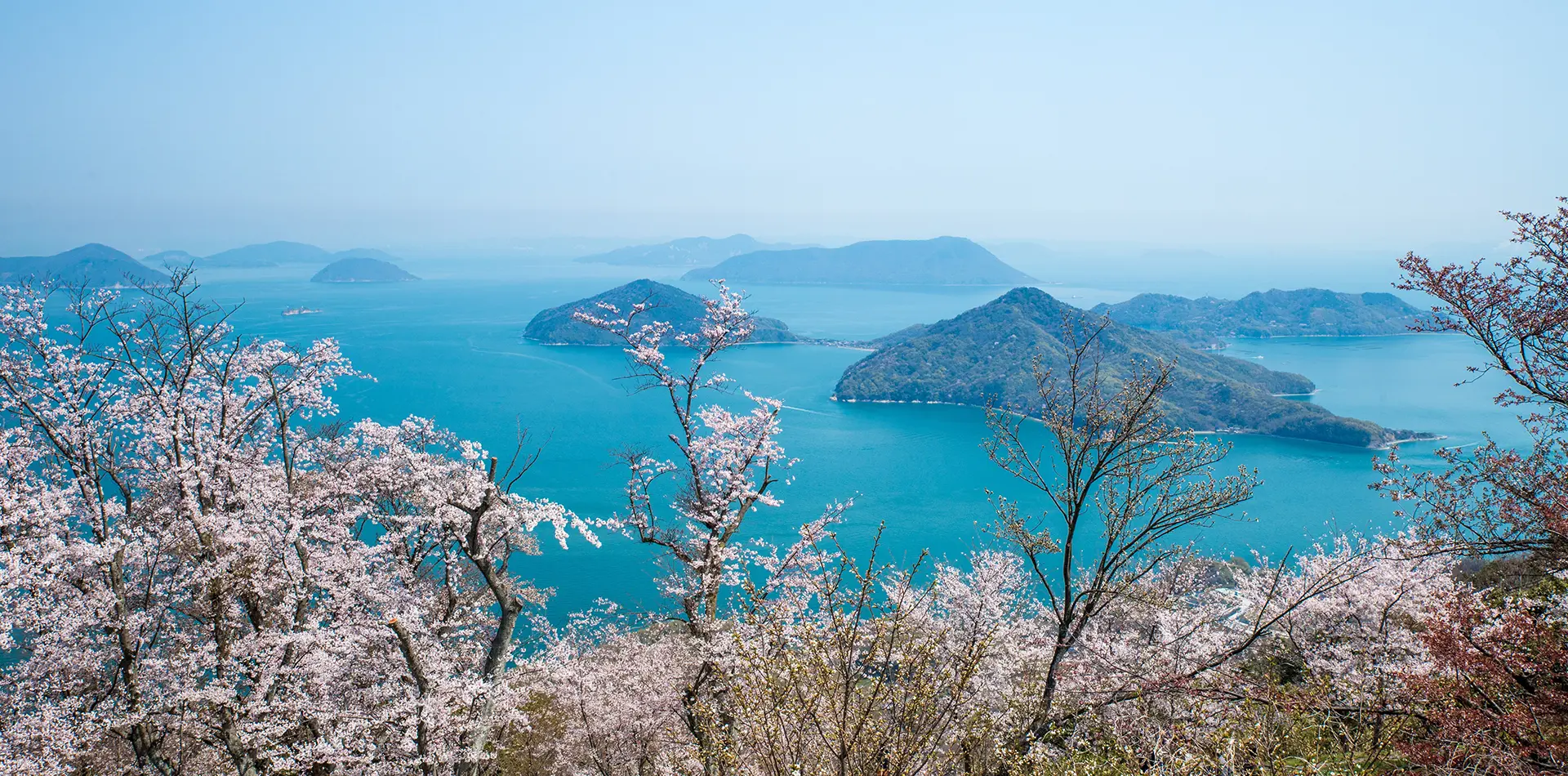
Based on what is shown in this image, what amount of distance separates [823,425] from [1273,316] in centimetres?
10512

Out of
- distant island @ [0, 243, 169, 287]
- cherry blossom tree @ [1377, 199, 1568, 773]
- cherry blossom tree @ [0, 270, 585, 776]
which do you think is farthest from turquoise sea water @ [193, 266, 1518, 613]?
distant island @ [0, 243, 169, 287]

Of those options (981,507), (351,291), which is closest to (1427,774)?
(981,507)

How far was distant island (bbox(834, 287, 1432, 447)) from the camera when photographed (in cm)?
6309

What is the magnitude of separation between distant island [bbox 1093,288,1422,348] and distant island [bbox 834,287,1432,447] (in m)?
30.7

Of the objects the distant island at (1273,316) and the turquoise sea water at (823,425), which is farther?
the distant island at (1273,316)

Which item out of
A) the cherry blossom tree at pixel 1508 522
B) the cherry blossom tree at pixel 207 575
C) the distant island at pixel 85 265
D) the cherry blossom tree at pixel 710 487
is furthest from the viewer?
the distant island at pixel 85 265

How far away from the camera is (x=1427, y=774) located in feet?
15.1

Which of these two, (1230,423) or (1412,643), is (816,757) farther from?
(1230,423)

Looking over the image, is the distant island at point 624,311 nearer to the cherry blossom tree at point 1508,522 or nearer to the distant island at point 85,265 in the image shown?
the distant island at point 85,265

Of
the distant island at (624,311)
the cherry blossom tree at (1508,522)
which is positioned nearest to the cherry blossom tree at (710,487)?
the cherry blossom tree at (1508,522)

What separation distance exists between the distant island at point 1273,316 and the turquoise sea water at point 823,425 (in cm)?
533

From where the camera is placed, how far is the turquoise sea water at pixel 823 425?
39.1m

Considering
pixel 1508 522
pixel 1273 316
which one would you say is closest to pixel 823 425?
pixel 1508 522

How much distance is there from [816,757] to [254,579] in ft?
24.2
